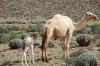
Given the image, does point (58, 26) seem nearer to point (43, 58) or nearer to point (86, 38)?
Result: point (43, 58)

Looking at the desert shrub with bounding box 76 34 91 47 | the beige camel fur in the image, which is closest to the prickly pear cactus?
the beige camel fur

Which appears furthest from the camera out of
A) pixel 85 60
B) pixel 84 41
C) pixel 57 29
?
pixel 84 41

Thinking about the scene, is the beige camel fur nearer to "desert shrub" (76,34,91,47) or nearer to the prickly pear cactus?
the prickly pear cactus

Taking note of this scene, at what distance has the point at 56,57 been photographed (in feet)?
56.6

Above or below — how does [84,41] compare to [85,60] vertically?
below

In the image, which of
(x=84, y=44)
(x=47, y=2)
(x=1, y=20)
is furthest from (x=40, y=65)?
(x=47, y=2)

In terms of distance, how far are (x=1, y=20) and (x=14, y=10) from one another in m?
6.83

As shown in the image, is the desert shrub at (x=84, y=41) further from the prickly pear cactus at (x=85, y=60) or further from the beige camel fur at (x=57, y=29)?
the prickly pear cactus at (x=85, y=60)

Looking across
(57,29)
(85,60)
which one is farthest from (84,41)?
(85,60)

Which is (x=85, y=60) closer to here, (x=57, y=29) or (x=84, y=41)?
(x=57, y=29)

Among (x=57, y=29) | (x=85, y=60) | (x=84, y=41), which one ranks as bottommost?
(x=84, y=41)

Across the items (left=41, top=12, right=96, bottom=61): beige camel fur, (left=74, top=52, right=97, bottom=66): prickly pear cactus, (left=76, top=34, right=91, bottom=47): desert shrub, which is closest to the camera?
(left=74, top=52, right=97, bottom=66): prickly pear cactus

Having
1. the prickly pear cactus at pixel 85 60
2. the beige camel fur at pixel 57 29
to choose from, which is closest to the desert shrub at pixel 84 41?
the beige camel fur at pixel 57 29

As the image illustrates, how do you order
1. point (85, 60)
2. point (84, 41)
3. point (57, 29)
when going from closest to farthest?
point (85, 60) < point (57, 29) < point (84, 41)
